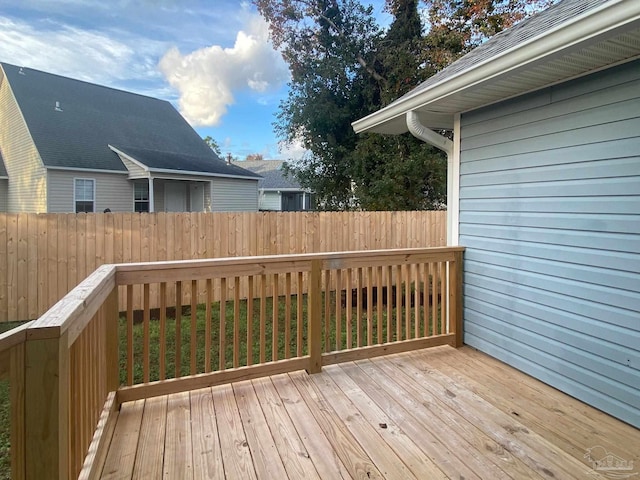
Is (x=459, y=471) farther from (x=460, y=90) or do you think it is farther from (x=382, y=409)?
(x=460, y=90)

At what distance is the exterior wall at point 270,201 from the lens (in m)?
21.3

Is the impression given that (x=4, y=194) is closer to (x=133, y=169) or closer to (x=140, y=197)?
(x=140, y=197)

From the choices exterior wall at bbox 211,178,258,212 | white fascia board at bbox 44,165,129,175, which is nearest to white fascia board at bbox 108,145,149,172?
white fascia board at bbox 44,165,129,175

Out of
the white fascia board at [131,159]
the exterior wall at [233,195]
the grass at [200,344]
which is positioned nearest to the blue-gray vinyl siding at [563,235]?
the grass at [200,344]

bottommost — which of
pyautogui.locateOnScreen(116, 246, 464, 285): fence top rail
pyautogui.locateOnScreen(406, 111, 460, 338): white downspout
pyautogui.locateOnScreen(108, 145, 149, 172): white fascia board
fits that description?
pyautogui.locateOnScreen(116, 246, 464, 285): fence top rail


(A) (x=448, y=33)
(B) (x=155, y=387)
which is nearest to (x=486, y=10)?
(A) (x=448, y=33)

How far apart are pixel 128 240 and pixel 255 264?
10.6 ft

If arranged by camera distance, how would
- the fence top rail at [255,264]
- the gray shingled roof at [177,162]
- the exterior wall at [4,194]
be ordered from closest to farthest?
the fence top rail at [255,264], the gray shingled roof at [177,162], the exterior wall at [4,194]

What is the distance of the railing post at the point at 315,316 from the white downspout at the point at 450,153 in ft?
5.13

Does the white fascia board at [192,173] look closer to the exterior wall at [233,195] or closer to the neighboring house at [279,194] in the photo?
the exterior wall at [233,195]

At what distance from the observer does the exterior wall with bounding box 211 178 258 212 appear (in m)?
12.4

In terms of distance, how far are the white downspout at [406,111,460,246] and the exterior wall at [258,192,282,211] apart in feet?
58.6

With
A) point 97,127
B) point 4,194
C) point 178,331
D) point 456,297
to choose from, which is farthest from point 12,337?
point 4,194

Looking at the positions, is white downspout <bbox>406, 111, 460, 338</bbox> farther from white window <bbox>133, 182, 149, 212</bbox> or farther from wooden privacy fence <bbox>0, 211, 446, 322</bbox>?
white window <bbox>133, 182, 149, 212</bbox>
